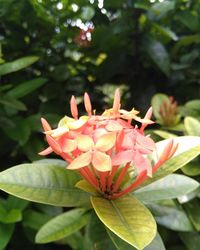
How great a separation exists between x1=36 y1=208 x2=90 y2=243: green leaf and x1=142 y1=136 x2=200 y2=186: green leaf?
0.24 meters

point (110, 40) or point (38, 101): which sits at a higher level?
point (110, 40)

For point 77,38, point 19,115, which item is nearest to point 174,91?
point 77,38

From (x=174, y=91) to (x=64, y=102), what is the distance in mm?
508

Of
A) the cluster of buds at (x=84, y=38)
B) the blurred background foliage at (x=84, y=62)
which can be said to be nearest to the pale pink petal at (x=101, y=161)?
the blurred background foliage at (x=84, y=62)

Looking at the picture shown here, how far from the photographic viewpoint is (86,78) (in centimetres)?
189

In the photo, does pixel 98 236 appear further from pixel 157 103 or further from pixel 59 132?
pixel 157 103

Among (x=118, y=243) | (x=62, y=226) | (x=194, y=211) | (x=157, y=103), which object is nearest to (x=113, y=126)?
(x=118, y=243)

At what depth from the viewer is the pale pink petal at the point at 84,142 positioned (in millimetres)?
832

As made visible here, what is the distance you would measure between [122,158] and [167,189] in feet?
0.89

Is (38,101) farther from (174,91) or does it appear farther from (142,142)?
(142,142)

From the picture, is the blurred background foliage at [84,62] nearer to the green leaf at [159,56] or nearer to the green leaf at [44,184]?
the green leaf at [159,56]

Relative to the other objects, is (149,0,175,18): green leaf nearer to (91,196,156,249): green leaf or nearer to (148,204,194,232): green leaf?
(148,204,194,232): green leaf

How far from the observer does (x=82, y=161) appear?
0.82 metres

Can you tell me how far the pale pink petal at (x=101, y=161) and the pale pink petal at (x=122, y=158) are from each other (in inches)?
0.9
